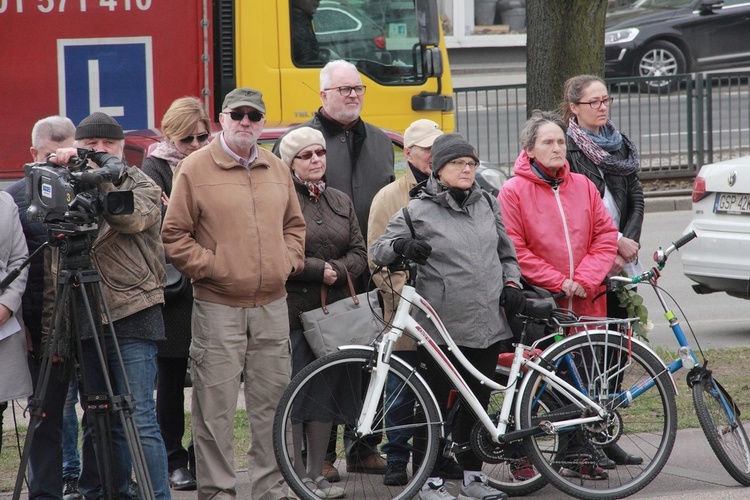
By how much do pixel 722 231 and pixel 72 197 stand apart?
5.56 meters

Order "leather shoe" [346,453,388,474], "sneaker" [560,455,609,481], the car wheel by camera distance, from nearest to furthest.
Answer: "sneaker" [560,455,609,481]
"leather shoe" [346,453,388,474]
the car wheel

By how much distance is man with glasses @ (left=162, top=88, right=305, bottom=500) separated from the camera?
5.02 metres

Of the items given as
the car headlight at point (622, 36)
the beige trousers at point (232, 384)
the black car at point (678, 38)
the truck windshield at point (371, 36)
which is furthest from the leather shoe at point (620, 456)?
the car headlight at point (622, 36)

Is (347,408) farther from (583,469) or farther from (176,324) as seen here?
(583,469)

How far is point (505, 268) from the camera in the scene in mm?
5324

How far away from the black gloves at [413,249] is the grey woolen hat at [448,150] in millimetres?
424

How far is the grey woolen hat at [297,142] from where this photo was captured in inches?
220

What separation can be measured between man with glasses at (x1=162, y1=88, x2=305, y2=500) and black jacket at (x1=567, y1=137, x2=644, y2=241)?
1.69 meters

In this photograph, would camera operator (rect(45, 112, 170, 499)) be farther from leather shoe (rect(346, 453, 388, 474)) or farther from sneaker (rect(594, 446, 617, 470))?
sneaker (rect(594, 446, 617, 470))

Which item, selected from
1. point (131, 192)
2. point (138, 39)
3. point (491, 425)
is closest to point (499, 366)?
point (491, 425)

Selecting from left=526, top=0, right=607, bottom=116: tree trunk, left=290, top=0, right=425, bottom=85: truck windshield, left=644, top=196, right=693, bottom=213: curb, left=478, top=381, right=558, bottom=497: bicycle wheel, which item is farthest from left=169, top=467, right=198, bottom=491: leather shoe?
left=644, top=196, right=693, bottom=213: curb

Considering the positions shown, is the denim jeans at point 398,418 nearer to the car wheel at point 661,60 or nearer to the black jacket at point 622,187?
the black jacket at point 622,187

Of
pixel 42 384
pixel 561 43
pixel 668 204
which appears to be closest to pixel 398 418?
pixel 42 384

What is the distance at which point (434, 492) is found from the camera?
17.0 feet
